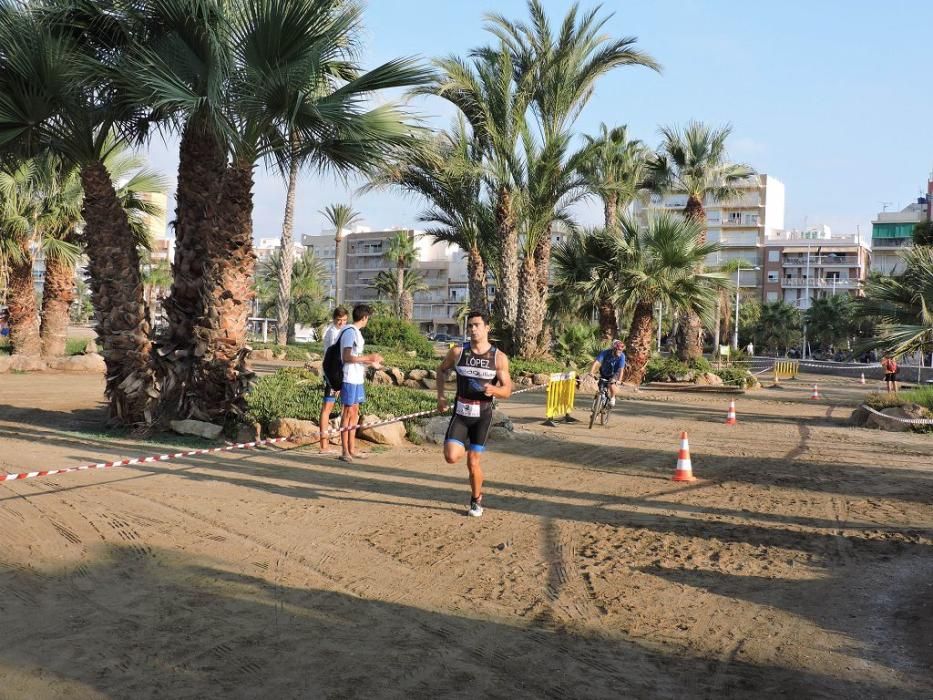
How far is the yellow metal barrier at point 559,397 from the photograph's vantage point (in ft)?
51.9

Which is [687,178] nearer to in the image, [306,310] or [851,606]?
[851,606]

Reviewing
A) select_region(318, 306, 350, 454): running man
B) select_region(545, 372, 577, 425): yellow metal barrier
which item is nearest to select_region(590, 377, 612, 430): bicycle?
select_region(545, 372, 577, 425): yellow metal barrier

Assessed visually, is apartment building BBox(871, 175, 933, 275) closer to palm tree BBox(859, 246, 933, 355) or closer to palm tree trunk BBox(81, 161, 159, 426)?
palm tree BBox(859, 246, 933, 355)

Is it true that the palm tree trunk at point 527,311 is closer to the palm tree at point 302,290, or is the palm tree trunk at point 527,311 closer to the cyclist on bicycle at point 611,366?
the cyclist on bicycle at point 611,366

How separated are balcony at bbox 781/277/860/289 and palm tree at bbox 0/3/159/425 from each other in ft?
334

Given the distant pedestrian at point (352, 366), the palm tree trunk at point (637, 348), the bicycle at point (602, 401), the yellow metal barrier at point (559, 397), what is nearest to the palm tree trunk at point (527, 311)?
the palm tree trunk at point (637, 348)

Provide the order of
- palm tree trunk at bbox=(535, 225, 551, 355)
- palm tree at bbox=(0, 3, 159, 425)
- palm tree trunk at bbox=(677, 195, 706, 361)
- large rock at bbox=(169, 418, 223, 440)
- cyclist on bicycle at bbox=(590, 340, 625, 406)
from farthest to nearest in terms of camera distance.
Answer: palm tree trunk at bbox=(677, 195, 706, 361), palm tree trunk at bbox=(535, 225, 551, 355), cyclist on bicycle at bbox=(590, 340, 625, 406), large rock at bbox=(169, 418, 223, 440), palm tree at bbox=(0, 3, 159, 425)

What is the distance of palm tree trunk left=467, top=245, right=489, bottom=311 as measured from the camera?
88.5 feet

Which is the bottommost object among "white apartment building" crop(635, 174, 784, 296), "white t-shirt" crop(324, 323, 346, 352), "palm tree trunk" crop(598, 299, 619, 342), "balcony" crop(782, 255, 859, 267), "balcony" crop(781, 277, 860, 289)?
"white t-shirt" crop(324, 323, 346, 352)

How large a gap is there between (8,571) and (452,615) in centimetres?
293

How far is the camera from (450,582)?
537 cm

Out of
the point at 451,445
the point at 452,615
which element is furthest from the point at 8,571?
the point at 451,445

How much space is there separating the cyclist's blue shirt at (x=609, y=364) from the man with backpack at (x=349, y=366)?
6.52 meters

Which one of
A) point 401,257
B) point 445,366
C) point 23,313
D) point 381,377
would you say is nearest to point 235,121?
point 445,366
